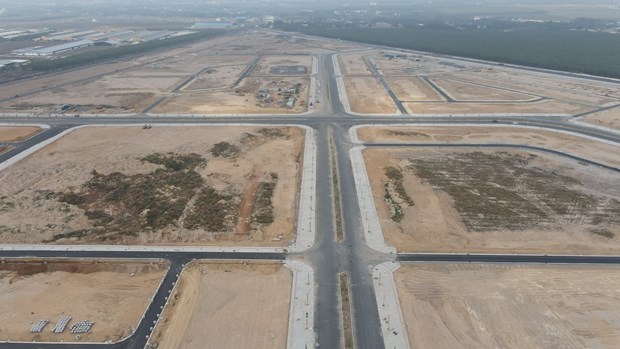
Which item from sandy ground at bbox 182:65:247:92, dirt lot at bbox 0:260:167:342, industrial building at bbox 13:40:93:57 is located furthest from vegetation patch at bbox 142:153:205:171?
industrial building at bbox 13:40:93:57

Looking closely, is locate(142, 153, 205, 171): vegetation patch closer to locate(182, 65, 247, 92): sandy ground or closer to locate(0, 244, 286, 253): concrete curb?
locate(0, 244, 286, 253): concrete curb

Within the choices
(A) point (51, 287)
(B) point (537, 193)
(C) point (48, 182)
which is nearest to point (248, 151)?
(C) point (48, 182)

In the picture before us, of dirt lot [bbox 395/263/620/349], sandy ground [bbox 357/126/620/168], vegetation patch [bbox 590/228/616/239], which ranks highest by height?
sandy ground [bbox 357/126/620/168]

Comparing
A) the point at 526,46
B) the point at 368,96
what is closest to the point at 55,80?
the point at 368,96

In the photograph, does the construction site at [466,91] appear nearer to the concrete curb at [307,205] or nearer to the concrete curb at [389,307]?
the concrete curb at [307,205]

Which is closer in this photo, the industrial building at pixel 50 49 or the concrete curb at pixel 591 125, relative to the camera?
the concrete curb at pixel 591 125

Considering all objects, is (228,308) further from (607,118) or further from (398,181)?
(607,118)

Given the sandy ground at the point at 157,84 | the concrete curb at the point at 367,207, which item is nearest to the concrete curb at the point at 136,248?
the concrete curb at the point at 367,207
